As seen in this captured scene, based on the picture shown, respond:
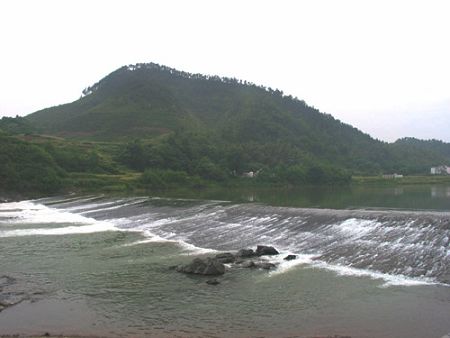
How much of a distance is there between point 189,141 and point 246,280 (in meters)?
89.0

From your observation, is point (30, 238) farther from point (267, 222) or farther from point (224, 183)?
point (224, 183)

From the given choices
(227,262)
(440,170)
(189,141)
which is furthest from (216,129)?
(227,262)

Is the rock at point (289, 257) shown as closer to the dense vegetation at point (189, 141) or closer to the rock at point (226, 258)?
the rock at point (226, 258)

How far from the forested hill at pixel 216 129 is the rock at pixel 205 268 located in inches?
2943

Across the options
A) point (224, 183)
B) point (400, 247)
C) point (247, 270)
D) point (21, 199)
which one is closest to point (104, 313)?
point (247, 270)

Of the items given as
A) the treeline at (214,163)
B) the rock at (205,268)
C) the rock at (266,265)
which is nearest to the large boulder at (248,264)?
the rock at (266,265)

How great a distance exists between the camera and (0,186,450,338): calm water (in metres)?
12.3

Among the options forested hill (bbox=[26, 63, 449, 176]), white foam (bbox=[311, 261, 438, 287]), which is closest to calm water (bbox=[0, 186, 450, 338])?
white foam (bbox=[311, 261, 438, 287])

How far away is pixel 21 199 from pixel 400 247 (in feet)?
181

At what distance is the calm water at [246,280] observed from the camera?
12297 mm

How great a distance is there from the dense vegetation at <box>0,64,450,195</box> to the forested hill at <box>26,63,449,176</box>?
35 cm

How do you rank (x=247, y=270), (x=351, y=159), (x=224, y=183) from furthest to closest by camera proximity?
(x=351, y=159), (x=224, y=183), (x=247, y=270)

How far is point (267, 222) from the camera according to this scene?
2795cm

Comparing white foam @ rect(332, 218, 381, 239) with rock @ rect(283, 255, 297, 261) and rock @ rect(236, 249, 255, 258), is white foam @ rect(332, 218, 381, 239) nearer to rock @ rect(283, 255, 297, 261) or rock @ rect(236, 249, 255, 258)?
rock @ rect(283, 255, 297, 261)
